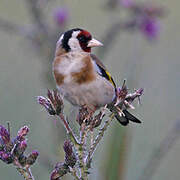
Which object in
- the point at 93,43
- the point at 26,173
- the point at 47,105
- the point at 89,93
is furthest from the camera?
the point at 93,43

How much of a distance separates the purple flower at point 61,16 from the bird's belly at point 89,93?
1.11 metres

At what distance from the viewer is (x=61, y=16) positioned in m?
3.65

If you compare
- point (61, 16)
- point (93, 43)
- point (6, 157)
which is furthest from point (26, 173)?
point (61, 16)

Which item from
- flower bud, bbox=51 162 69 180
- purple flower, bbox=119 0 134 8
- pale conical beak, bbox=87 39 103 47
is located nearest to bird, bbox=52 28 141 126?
pale conical beak, bbox=87 39 103 47

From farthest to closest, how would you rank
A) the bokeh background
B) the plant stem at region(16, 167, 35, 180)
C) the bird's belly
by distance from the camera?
the bokeh background
the bird's belly
the plant stem at region(16, 167, 35, 180)

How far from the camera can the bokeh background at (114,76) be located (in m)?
3.18

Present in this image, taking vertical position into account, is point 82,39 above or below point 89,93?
above

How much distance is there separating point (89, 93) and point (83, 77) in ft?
0.29

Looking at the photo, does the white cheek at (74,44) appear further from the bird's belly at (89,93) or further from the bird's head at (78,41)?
the bird's belly at (89,93)

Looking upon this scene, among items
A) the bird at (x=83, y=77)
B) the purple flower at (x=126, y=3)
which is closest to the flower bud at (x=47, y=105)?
the bird at (x=83, y=77)

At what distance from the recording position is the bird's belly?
99.0 inches

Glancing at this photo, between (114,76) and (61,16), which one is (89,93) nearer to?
(61,16)

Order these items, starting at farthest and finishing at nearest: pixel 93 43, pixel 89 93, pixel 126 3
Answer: pixel 126 3 → pixel 93 43 → pixel 89 93

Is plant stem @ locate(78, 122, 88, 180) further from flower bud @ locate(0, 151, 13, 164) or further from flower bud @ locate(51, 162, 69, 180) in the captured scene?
flower bud @ locate(0, 151, 13, 164)
